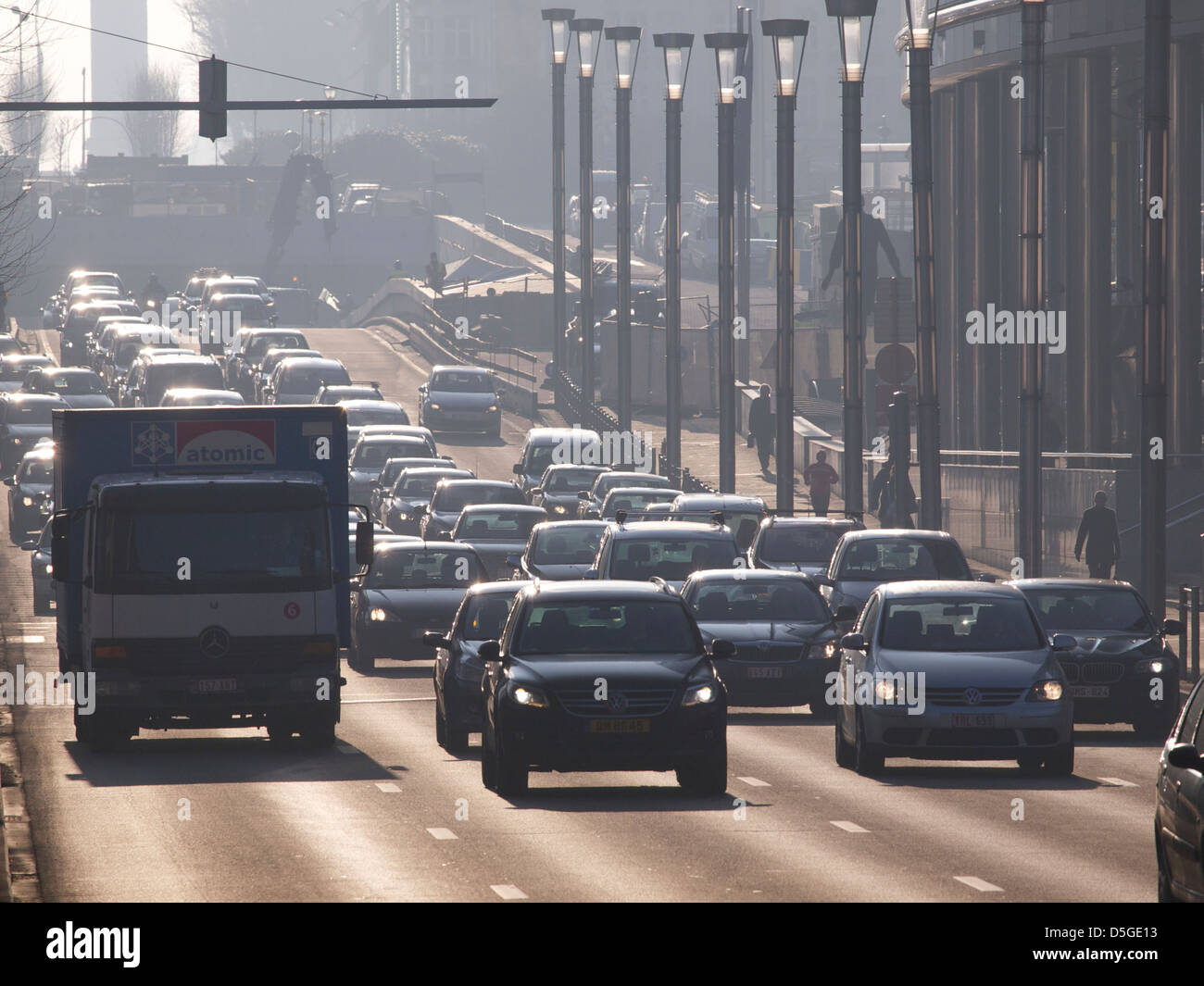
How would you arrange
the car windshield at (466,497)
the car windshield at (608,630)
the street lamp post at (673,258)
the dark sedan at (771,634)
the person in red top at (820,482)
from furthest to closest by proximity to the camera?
the street lamp post at (673,258)
the person in red top at (820,482)
the car windshield at (466,497)
the dark sedan at (771,634)
the car windshield at (608,630)

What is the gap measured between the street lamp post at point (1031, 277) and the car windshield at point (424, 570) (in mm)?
6796

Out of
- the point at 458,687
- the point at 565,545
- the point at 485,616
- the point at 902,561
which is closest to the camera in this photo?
the point at 458,687

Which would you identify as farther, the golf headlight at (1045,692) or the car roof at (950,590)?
the car roof at (950,590)

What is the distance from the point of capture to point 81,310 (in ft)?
284

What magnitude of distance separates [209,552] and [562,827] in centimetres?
581

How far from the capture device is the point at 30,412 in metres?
57.8

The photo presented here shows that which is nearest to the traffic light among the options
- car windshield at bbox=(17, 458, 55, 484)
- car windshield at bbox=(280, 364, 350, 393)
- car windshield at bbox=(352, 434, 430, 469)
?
car windshield at bbox=(17, 458, 55, 484)

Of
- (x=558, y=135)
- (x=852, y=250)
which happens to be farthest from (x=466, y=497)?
(x=558, y=135)

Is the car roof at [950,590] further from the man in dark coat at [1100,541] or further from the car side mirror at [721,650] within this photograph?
the man in dark coat at [1100,541]

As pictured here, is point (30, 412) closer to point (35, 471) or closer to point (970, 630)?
point (35, 471)

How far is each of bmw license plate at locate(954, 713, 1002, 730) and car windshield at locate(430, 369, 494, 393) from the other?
49.2 meters

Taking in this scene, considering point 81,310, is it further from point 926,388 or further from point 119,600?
point 119,600

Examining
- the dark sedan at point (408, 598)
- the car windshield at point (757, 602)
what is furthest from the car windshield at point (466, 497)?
the car windshield at point (757, 602)

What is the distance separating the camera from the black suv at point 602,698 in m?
18.1
